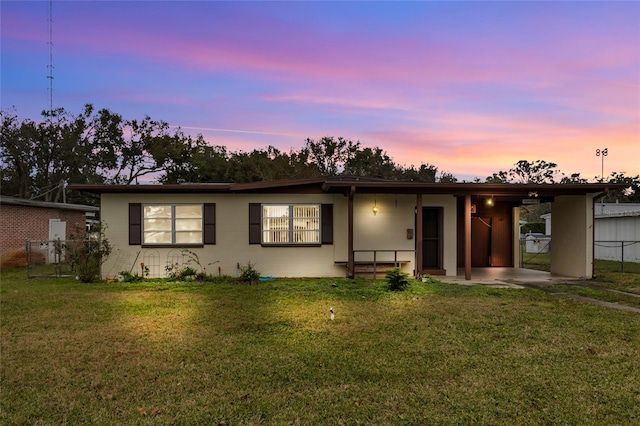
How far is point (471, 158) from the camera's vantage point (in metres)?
23.2

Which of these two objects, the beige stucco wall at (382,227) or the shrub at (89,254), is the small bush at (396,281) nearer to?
the beige stucco wall at (382,227)

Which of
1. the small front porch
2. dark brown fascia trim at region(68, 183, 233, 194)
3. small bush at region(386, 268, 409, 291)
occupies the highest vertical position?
dark brown fascia trim at region(68, 183, 233, 194)

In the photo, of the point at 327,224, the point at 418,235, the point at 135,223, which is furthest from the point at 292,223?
the point at 135,223

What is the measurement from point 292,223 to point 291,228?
0.48 feet

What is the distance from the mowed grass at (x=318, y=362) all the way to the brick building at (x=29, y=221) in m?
10.2

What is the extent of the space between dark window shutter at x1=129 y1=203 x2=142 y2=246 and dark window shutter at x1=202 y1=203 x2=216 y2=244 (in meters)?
1.78

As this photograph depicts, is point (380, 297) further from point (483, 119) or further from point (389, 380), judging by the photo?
point (483, 119)

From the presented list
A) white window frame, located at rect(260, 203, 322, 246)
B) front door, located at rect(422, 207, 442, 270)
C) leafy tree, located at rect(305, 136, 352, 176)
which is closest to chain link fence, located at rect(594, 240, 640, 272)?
front door, located at rect(422, 207, 442, 270)

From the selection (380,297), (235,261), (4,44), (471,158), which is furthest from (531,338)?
(471,158)

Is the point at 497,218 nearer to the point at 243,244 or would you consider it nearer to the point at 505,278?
the point at 505,278

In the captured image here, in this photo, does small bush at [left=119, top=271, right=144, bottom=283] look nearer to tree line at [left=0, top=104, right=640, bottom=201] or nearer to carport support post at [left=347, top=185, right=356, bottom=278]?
carport support post at [left=347, top=185, right=356, bottom=278]

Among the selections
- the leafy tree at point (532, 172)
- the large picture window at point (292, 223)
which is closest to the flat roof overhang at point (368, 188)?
the large picture window at point (292, 223)

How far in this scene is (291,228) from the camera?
36.9 ft

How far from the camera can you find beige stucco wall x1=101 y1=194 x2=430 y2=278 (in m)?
11.0
